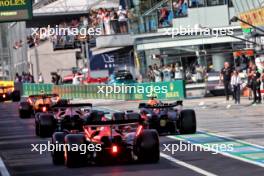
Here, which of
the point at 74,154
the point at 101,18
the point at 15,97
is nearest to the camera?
the point at 74,154

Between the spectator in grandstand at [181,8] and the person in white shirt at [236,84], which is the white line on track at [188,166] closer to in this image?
the person in white shirt at [236,84]

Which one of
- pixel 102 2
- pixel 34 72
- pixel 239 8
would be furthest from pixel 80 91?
pixel 34 72

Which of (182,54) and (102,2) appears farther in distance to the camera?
(102,2)

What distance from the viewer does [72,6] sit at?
75.3 metres

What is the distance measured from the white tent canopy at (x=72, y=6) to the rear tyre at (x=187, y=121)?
52.2 m

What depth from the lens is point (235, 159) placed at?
16547 mm

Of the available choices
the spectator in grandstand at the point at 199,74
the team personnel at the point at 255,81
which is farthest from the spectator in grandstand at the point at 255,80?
the spectator in grandstand at the point at 199,74

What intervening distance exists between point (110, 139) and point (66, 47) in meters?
61.7

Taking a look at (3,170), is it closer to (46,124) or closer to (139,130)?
(139,130)

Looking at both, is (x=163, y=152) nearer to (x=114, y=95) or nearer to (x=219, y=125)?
(x=219, y=125)

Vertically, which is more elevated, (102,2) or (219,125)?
(102,2)

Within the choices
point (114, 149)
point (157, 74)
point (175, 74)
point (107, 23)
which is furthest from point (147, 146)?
point (107, 23)

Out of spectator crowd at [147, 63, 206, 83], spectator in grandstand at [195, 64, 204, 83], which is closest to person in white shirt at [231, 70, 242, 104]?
spectator crowd at [147, 63, 206, 83]

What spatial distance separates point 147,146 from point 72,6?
2371 inches
